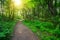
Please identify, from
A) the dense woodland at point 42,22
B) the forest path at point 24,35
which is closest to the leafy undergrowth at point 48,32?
the dense woodland at point 42,22

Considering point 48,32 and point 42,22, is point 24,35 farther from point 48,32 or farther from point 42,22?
point 42,22

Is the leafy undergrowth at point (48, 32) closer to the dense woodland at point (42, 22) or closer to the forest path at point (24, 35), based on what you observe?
the dense woodland at point (42, 22)

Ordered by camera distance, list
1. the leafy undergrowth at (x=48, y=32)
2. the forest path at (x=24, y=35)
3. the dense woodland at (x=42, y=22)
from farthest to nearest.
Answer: the forest path at (x=24, y=35) → the leafy undergrowth at (x=48, y=32) → the dense woodland at (x=42, y=22)

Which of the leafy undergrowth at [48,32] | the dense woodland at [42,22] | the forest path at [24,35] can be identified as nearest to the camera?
the dense woodland at [42,22]

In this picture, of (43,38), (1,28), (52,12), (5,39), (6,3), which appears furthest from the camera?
(6,3)

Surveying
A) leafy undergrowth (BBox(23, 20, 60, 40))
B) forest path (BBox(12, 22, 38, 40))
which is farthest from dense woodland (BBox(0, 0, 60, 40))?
forest path (BBox(12, 22, 38, 40))

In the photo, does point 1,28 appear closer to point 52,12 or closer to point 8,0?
point 52,12

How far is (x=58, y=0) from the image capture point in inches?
940

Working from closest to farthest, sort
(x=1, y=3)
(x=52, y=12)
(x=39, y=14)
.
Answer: (x=52, y=12) < (x=1, y=3) < (x=39, y=14)

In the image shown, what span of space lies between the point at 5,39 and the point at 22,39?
2.23 metres

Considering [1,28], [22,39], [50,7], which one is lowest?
[22,39]

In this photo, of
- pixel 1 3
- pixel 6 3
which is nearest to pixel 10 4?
pixel 6 3

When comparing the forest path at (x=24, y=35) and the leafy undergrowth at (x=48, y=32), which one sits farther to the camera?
the forest path at (x=24, y=35)

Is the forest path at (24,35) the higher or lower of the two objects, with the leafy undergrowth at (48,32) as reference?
lower
